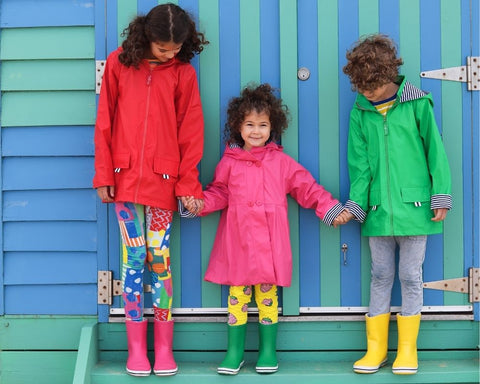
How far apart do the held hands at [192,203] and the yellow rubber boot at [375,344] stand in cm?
108

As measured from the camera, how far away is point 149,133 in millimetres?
3564

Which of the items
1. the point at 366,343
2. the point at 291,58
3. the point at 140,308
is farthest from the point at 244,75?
the point at 366,343

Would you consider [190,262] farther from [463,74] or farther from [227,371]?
[463,74]

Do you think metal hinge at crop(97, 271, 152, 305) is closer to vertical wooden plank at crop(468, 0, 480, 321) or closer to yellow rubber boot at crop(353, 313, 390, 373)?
yellow rubber boot at crop(353, 313, 390, 373)

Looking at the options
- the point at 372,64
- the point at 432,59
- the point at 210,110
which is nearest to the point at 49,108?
the point at 210,110

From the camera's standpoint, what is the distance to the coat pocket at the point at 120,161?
3.54m

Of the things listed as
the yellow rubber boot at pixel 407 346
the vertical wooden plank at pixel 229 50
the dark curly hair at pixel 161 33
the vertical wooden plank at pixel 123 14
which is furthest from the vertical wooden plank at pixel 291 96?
the vertical wooden plank at pixel 123 14

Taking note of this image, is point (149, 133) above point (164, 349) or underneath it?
above

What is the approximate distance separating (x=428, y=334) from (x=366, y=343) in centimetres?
34

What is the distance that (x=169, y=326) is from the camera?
A: 369cm

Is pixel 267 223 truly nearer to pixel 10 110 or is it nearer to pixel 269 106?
pixel 269 106

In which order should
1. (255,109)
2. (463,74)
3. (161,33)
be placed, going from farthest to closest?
1. (463,74)
2. (255,109)
3. (161,33)

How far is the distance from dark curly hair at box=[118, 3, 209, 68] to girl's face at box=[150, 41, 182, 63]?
0.08ft

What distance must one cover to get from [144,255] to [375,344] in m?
1.30
